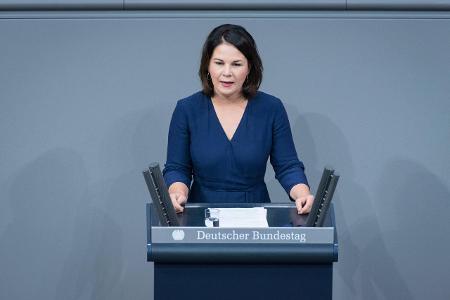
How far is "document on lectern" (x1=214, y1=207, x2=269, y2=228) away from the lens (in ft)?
8.84

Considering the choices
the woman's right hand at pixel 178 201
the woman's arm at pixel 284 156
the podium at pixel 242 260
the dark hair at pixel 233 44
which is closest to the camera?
the podium at pixel 242 260

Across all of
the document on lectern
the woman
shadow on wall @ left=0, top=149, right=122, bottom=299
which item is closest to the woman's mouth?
the woman

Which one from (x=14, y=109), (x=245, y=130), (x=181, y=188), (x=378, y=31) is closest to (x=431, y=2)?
(x=378, y=31)

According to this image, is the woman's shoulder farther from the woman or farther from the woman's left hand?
the woman's left hand

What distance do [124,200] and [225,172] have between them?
3.44 feet

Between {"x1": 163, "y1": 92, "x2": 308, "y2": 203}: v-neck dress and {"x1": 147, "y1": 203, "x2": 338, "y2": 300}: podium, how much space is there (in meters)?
0.54

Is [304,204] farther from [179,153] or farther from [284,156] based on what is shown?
[179,153]

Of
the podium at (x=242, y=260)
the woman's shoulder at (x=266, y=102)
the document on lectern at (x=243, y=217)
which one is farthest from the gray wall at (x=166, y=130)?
the podium at (x=242, y=260)

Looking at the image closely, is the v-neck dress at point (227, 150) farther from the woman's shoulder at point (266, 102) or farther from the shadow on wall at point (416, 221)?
the shadow on wall at point (416, 221)

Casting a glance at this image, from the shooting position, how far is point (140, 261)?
4.22 metres

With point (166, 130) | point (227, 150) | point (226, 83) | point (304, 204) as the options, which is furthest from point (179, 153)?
point (166, 130)

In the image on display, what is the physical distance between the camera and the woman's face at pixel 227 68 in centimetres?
312

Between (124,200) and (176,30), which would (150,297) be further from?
(176,30)

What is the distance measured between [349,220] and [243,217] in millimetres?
1528
